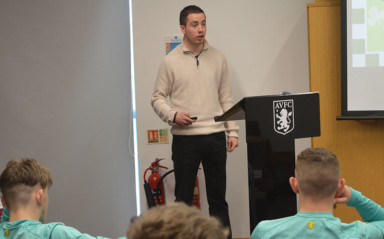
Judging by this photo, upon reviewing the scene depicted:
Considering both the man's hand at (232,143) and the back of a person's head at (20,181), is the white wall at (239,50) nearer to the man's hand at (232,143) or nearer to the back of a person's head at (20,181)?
the man's hand at (232,143)

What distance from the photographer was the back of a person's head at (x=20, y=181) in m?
1.86

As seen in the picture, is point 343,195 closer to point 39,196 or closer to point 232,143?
point 39,196

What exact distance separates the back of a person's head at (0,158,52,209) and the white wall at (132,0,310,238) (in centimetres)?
229

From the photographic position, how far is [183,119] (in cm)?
327

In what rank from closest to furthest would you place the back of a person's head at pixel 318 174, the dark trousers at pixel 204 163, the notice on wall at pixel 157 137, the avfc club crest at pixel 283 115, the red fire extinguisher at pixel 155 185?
the back of a person's head at pixel 318 174 → the avfc club crest at pixel 283 115 → the dark trousers at pixel 204 163 → the red fire extinguisher at pixel 155 185 → the notice on wall at pixel 157 137

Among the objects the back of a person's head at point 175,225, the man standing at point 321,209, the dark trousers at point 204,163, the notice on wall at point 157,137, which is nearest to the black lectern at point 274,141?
the man standing at point 321,209

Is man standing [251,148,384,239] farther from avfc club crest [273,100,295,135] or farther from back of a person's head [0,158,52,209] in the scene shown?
back of a person's head [0,158,52,209]

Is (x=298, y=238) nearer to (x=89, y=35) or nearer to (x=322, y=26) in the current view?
(x=322, y=26)

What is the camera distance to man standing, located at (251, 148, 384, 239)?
157 cm

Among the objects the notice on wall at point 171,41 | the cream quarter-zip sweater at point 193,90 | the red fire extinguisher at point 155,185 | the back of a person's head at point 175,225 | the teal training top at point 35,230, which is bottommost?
the red fire extinguisher at point 155,185

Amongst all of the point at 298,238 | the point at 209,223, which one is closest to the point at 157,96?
the point at 298,238

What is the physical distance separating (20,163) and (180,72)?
1.77 meters

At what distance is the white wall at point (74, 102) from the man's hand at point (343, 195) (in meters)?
2.78

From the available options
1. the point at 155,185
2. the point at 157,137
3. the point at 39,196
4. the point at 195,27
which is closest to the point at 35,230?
the point at 39,196
